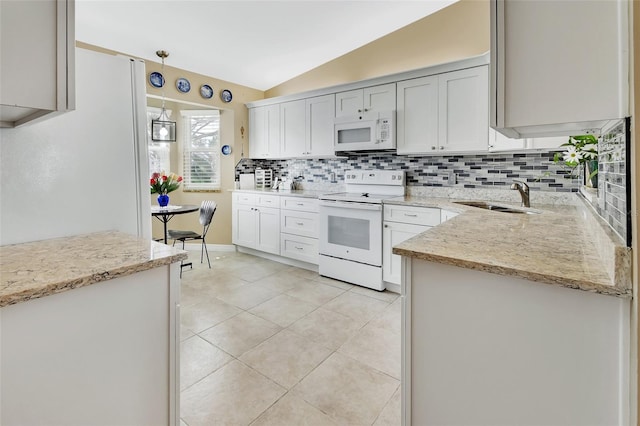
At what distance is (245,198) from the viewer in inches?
188

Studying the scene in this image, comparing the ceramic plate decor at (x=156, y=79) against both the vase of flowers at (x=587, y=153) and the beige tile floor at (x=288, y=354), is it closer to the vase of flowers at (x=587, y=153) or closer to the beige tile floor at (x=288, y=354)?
the beige tile floor at (x=288, y=354)

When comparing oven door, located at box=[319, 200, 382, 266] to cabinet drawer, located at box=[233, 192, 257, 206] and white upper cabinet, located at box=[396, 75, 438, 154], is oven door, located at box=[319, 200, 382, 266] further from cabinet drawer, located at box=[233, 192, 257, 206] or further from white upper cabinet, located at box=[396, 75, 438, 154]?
cabinet drawer, located at box=[233, 192, 257, 206]

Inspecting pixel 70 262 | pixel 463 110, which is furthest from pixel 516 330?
pixel 463 110

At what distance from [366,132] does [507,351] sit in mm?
2936

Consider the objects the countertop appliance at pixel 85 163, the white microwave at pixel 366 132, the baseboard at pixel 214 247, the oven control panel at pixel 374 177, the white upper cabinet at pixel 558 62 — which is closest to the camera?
the white upper cabinet at pixel 558 62

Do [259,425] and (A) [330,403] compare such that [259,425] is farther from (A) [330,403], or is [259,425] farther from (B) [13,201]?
(B) [13,201]

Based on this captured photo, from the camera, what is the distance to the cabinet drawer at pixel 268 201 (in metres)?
4.36

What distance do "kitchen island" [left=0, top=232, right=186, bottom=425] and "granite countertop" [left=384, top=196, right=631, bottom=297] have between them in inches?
38.0

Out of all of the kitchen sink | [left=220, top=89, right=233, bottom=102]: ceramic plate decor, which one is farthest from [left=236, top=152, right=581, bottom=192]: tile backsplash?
[left=220, top=89, right=233, bottom=102]: ceramic plate decor

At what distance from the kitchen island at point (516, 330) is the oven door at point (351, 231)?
194 centimetres

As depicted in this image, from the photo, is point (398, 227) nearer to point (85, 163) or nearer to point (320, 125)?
point (320, 125)

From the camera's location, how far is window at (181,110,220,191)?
5.10 m

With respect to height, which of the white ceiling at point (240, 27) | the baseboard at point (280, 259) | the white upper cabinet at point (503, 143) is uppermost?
the white ceiling at point (240, 27)

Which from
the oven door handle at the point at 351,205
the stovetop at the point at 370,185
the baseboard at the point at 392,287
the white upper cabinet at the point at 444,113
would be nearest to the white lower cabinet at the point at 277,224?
the oven door handle at the point at 351,205
